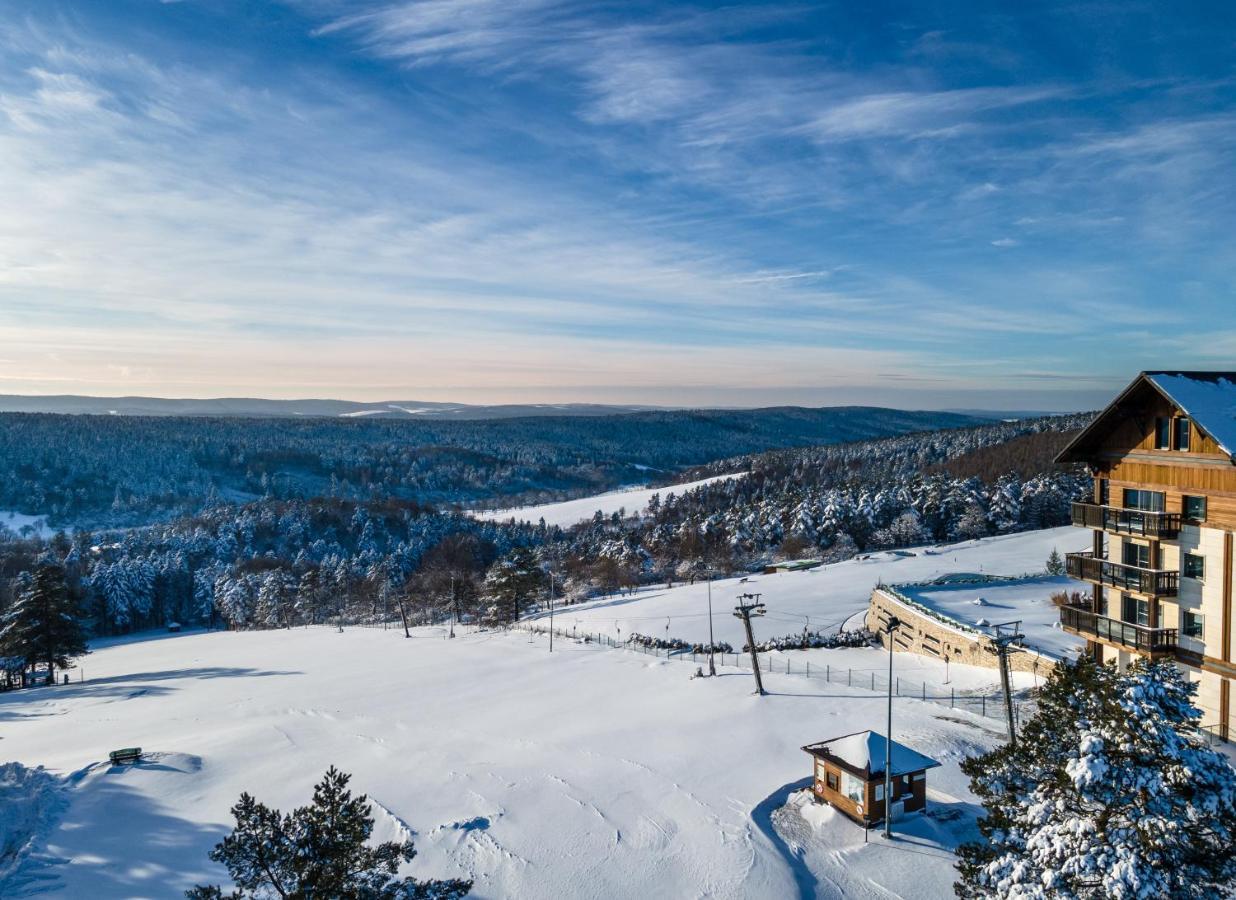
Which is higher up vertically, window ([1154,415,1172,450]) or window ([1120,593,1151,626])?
window ([1154,415,1172,450])

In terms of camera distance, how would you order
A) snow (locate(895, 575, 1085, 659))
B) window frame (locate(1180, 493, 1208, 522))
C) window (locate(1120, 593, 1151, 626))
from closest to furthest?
window frame (locate(1180, 493, 1208, 522))
window (locate(1120, 593, 1151, 626))
snow (locate(895, 575, 1085, 659))

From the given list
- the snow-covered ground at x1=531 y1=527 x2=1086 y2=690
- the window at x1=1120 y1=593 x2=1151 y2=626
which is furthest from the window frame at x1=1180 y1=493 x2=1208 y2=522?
the snow-covered ground at x1=531 y1=527 x2=1086 y2=690

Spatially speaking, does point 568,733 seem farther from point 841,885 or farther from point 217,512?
point 217,512

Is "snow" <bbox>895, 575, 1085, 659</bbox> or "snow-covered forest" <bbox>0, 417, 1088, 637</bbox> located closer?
"snow" <bbox>895, 575, 1085, 659</bbox>

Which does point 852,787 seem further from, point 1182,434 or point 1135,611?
point 1182,434

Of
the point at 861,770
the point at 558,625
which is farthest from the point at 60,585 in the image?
the point at 861,770

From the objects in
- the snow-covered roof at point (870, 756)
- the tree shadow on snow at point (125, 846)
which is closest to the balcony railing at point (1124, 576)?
the snow-covered roof at point (870, 756)

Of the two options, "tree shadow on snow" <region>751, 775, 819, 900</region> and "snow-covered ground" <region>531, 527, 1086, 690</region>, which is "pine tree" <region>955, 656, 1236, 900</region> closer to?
"tree shadow on snow" <region>751, 775, 819, 900</region>
